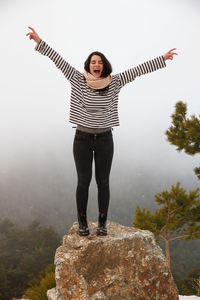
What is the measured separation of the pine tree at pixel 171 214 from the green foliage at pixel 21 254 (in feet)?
64.0

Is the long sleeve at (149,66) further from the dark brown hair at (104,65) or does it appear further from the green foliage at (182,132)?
the green foliage at (182,132)

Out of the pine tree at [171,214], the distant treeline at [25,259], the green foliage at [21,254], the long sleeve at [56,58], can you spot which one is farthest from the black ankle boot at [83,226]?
the green foliage at [21,254]

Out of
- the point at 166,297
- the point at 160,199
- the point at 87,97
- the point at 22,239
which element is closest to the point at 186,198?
the point at 160,199

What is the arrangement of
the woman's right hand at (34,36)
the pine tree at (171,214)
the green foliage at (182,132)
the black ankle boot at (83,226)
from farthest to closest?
the pine tree at (171,214)
the green foliage at (182,132)
the black ankle boot at (83,226)
the woman's right hand at (34,36)

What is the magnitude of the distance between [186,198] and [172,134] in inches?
92.6

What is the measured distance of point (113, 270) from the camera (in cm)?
329

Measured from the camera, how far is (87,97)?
3.12 metres

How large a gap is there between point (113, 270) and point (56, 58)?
2504 millimetres

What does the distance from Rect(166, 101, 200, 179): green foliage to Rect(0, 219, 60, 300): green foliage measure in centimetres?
2196

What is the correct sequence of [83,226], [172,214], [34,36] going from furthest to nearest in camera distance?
[172,214], [83,226], [34,36]

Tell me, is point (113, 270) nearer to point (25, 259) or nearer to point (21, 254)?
point (25, 259)

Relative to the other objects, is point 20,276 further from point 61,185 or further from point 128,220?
point 61,185

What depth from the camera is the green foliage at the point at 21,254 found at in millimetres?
26253

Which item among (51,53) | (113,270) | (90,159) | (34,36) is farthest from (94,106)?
(113,270)
